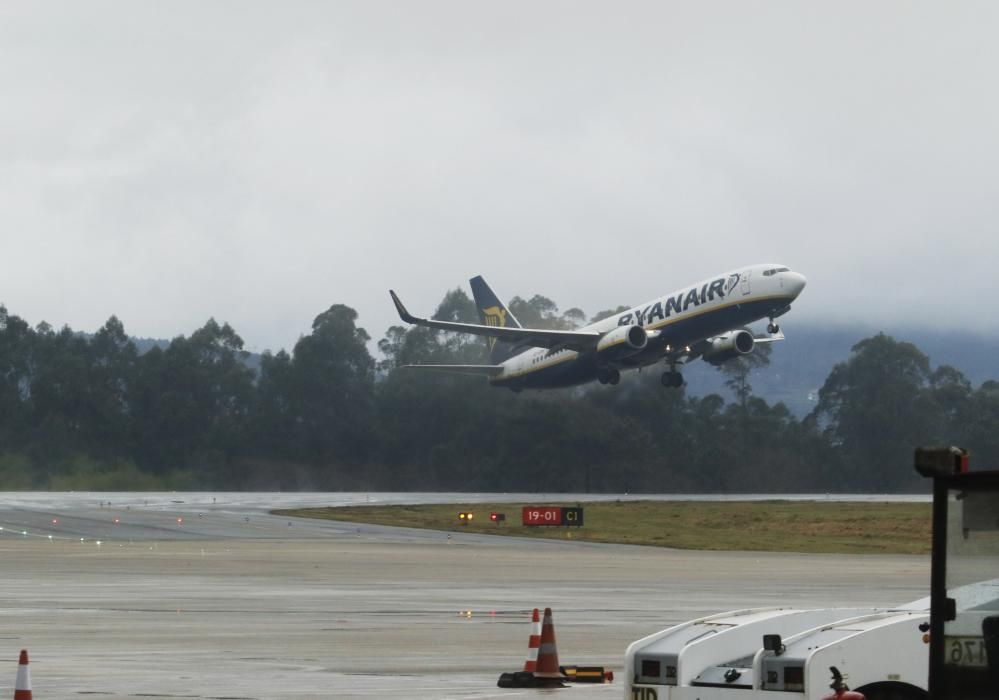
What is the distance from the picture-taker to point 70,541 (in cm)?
4938

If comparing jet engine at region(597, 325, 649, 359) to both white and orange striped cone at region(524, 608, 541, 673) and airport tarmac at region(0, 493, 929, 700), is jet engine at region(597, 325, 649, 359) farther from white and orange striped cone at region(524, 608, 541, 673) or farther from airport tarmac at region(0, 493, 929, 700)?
white and orange striped cone at region(524, 608, 541, 673)

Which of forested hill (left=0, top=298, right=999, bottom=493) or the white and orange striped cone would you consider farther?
forested hill (left=0, top=298, right=999, bottom=493)

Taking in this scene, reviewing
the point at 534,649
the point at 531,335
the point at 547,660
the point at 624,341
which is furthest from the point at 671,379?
the point at 547,660

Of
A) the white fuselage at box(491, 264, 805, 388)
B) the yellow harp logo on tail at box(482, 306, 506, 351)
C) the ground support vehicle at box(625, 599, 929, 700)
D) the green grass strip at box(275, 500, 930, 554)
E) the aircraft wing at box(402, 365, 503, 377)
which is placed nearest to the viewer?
the ground support vehicle at box(625, 599, 929, 700)

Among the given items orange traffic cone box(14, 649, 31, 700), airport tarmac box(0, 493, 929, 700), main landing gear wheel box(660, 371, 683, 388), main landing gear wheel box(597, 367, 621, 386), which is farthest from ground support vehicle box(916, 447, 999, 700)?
main landing gear wheel box(597, 367, 621, 386)

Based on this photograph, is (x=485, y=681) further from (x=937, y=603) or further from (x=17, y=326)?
(x=17, y=326)

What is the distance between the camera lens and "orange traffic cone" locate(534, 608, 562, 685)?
16.2 m

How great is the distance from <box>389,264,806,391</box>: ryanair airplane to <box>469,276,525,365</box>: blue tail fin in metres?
2.39

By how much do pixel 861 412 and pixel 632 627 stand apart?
97716 millimetres

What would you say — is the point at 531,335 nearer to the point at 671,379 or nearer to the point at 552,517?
the point at 671,379

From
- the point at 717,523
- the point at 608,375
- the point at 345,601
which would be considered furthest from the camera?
the point at 608,375

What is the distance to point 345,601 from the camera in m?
27.6

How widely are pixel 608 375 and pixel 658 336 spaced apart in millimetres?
5224

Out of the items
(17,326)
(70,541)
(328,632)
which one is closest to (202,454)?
(17,326)
